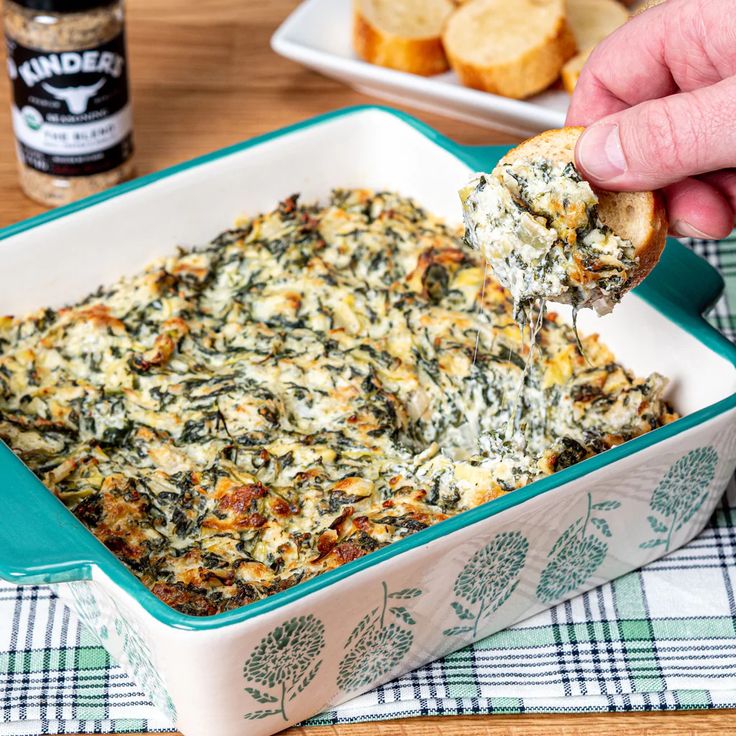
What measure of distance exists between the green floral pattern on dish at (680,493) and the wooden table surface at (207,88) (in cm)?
157

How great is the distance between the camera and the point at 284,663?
190 cm

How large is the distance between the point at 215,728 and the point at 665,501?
94cm

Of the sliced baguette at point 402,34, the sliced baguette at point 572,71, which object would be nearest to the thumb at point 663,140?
the sliced baguette at point 572,71

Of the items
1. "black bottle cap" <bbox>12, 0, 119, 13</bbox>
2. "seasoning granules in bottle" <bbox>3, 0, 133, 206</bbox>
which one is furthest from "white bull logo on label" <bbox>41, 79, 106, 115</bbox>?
"black bottle cap" <bbox>12, 0, 119, 13</bbox>

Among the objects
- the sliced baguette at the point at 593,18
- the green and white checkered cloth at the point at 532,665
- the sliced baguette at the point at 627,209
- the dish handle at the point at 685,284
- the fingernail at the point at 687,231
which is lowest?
the green and white checkered cloth at the point at 532,665

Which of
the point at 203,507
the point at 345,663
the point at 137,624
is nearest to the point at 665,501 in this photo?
the point at 345,663

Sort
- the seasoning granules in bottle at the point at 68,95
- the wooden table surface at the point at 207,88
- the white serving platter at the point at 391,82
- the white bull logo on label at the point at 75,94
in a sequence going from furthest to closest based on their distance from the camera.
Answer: the wooden table surface at the point at 207,88 → the white serving platter at the point at 391,82 → the white bull logo on label at the point at 75,94 → the seasoning granules in bottle at the point at 68,95

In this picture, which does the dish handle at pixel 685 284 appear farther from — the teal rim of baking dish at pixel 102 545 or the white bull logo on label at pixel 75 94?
the white bull logo on label at pixel 75 94

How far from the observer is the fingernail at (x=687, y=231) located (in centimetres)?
240

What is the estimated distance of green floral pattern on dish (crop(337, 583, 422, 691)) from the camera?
196cm

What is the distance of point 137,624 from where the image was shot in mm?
1857

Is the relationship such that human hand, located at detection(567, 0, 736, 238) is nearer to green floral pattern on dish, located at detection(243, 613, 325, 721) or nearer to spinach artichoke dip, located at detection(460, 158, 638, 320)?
spinach artichoke dip, located at detection(460, 158, 638, 320)

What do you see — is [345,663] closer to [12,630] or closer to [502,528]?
[502,528]

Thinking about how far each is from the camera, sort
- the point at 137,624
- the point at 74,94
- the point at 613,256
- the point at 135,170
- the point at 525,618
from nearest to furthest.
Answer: the point at 137,624, the point at 613,256, the point at 525,618, the point at 74,94, the point at 135,170
